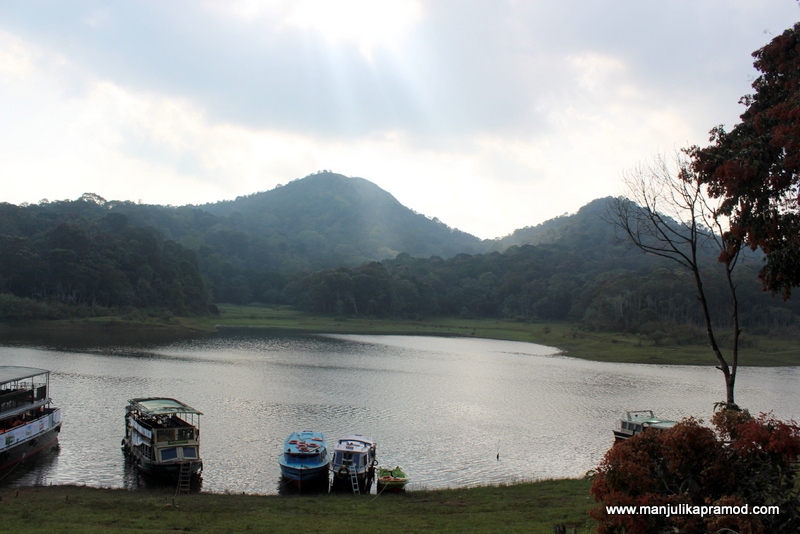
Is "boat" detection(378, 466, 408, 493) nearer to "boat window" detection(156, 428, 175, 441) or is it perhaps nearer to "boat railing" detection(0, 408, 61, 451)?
"boat window" detection(156, 428, 175, 441)

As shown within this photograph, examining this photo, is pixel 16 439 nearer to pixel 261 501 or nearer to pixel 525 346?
pixel 261 501

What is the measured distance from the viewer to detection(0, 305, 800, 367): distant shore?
7912 cm

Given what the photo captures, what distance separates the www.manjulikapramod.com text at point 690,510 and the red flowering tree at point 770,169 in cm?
744

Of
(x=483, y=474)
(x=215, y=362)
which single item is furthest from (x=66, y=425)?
(x=215, y=362)

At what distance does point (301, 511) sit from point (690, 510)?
1398 cm

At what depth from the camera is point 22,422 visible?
89.7ft

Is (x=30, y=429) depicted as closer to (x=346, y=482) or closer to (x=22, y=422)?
(x=22, y=422)

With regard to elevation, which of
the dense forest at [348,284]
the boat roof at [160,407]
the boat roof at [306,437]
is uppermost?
the dense forest at [348,284]

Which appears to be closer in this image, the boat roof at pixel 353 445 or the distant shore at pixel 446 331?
the boat roof at pixel 353 445

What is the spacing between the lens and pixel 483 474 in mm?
27109

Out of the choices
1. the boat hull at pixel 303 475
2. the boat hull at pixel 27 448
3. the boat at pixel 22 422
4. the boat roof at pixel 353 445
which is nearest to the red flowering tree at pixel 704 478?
the boat hull at pixel 303 475

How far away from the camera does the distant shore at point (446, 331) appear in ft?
260

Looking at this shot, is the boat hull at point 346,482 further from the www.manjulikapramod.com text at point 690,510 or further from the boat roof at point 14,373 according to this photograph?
the boat roof at point 14,373

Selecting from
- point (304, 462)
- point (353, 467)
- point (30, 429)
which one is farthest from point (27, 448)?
point (353, 467)
